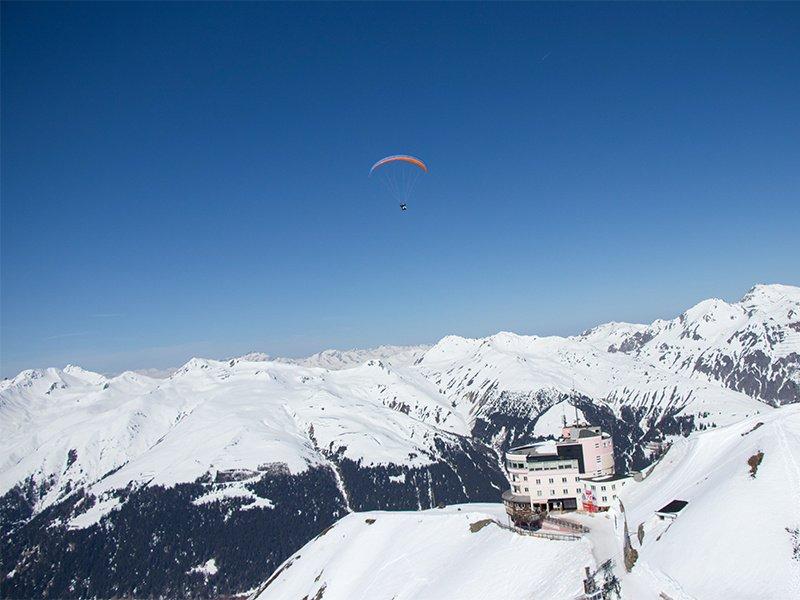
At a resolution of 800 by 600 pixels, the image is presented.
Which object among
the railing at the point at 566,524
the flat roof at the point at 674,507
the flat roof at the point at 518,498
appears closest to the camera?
the flat roof at the point at 674,507

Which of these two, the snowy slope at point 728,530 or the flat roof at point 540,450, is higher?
the snowy slope at point 728,530

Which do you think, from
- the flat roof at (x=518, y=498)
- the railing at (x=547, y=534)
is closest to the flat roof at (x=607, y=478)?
the flat roof at (x=518, y=498)

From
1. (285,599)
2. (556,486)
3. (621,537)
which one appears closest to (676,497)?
(621,537)

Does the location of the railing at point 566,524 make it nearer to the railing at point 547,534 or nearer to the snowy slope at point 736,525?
the railing at point 547,534

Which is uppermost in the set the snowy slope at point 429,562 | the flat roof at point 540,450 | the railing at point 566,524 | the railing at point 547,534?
the flat roof at point 540,450

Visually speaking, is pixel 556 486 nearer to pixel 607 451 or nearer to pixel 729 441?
pixel 607 451

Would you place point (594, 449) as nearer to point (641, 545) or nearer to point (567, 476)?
point (567, 476)

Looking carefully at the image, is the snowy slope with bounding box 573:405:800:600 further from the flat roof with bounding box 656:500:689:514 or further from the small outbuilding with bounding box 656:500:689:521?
the flat roof with bounding box 656:500:689:514

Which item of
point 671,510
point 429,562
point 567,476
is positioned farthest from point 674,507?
point 567,476
